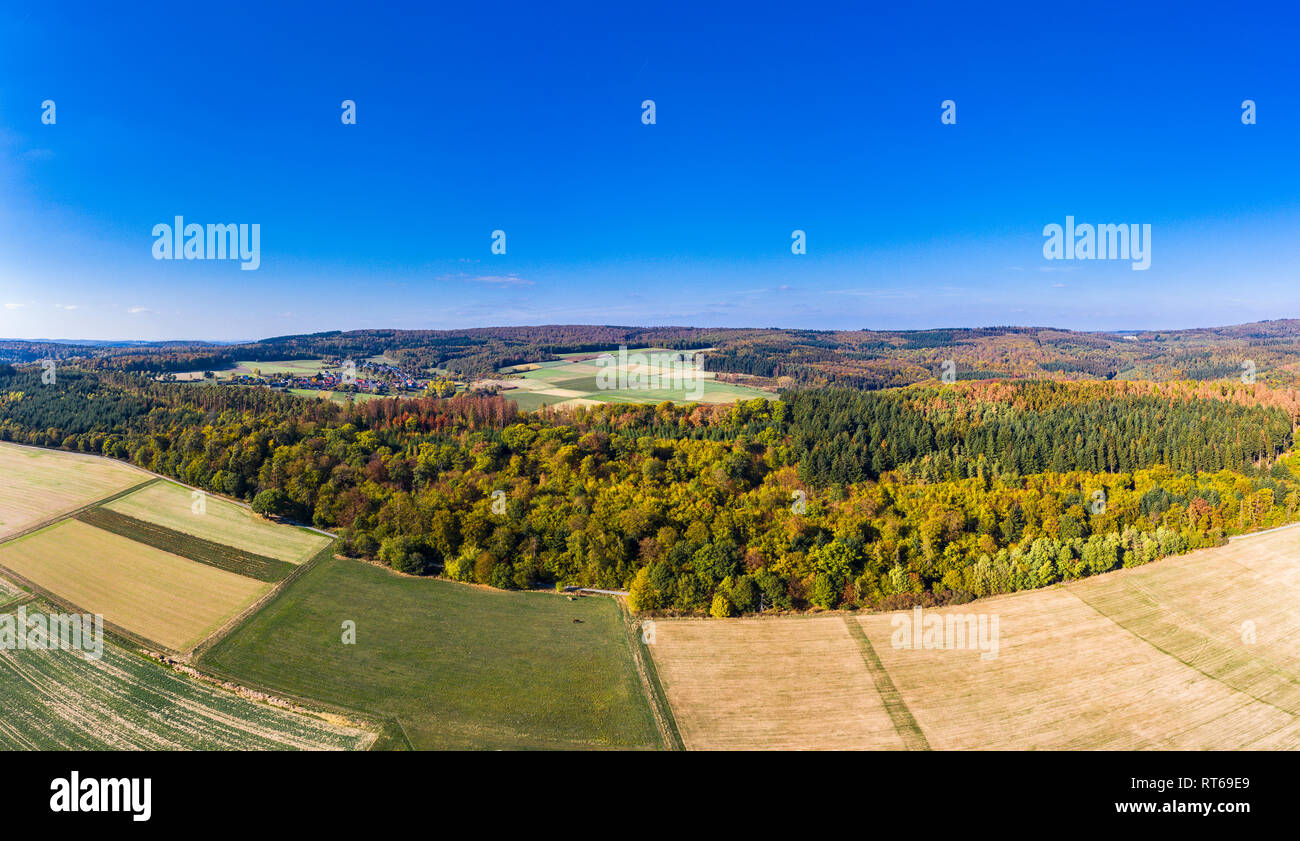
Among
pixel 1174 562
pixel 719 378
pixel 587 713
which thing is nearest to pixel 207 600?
pixel 587 713

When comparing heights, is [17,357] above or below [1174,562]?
above

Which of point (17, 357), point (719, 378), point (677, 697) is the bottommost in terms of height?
point (677, 697)

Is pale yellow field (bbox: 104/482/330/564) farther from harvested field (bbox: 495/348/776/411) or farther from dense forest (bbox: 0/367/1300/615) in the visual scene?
harvested field (bbox: 495/348/776/411)

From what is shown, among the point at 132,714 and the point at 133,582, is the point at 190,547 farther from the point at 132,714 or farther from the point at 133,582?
the point at 132,714

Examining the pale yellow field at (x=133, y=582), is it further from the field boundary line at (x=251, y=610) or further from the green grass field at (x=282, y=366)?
the green grass field at (x=282, y=366)

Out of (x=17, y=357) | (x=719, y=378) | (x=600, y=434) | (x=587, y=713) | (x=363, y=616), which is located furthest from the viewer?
(x=17, y=357)

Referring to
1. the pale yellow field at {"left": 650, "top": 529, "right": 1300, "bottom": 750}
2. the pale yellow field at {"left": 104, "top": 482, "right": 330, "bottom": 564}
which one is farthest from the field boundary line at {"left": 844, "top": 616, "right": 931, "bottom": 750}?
the pale yellow field at {"left": 104, "top": 482, "right": 330, "bottom": 564}

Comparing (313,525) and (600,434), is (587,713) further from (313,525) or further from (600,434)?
(600,434)

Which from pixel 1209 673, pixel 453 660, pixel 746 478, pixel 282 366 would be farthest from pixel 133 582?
pixel 282 366
